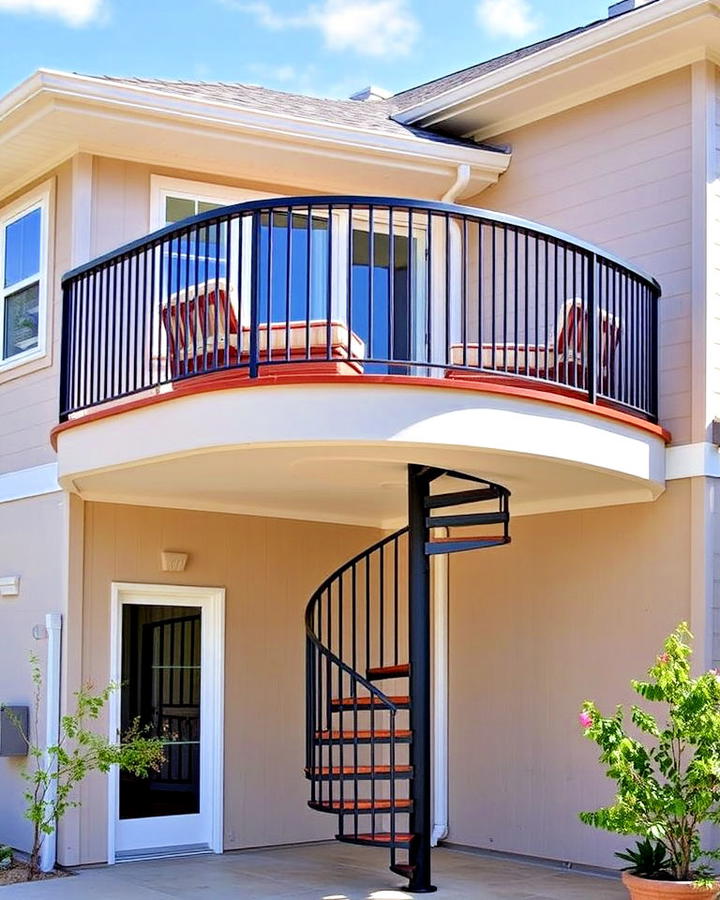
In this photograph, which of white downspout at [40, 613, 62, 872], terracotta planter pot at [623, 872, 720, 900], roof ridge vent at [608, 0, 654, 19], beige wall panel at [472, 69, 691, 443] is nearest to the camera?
terracotta planter pot at [623, 872, 720, 900]

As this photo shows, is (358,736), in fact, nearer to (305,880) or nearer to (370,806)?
(370,806)

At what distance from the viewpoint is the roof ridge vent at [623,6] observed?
10688 mm

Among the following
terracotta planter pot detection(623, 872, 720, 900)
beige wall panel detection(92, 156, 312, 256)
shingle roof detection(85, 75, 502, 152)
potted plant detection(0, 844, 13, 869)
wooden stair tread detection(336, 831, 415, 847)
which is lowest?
potted plant detection(0, 844, 13, 869)

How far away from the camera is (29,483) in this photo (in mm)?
9320

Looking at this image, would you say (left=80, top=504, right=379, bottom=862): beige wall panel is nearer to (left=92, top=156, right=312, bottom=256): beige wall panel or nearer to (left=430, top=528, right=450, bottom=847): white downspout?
(left=430, top=528, right=450, bottom=847): white downspout

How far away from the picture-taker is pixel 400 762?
10047 mm

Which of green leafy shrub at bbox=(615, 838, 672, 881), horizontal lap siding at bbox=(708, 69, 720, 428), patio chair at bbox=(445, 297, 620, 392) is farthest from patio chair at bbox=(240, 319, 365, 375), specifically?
green leafy shrub at bbox=(615, 838, 672, 881)

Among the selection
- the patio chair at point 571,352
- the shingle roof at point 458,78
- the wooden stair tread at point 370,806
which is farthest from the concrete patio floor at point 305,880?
the shingle roof at point 458,78

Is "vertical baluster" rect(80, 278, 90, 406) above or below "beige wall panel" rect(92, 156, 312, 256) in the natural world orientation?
below

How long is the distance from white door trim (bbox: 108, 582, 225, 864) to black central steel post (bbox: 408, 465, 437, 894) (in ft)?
6.24

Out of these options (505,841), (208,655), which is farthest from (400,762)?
(208,655)

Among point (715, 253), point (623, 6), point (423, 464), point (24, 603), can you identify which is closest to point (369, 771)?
point (423, 464)

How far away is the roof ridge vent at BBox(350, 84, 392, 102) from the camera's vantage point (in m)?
13.0

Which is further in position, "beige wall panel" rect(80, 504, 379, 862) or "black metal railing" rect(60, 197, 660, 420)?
"beige wall panel" rect(80, 504, 379, 862)
